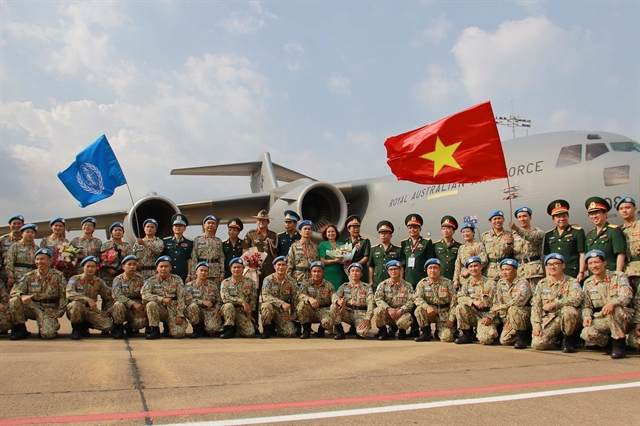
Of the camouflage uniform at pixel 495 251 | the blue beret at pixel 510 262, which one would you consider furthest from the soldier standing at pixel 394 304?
the blue beret at pixel 510 262

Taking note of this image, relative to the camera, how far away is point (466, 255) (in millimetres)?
7023

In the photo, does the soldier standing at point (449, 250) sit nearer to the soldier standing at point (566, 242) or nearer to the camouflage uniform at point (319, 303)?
the soldier standing at point (566, 242)

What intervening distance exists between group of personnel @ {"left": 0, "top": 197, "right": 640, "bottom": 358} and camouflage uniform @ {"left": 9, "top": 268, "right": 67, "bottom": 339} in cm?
1

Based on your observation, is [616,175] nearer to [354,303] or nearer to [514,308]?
[514,308]

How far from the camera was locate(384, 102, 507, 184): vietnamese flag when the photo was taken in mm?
7238

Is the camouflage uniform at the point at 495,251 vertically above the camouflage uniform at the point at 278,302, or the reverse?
the camouflage uniform at the point at 495,251

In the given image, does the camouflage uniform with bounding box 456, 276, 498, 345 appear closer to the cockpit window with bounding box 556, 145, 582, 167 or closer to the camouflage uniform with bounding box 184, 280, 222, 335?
the cockpit window with bounding box 556, 145, 582, 167

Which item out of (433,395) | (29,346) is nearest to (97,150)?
(29,346)

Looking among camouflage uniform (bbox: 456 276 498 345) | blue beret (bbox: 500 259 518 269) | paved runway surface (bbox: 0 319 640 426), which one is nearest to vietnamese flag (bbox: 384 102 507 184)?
blue beret (bbox: 500 259 518 269)

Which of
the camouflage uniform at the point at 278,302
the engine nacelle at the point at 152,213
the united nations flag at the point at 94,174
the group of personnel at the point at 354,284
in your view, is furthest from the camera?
the engine nacelle at the point at 152,213

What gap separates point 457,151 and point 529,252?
1.74m

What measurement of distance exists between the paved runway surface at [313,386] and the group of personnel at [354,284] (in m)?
0.63

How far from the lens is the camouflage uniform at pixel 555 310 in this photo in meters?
5.54

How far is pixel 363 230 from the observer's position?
42.6ft
